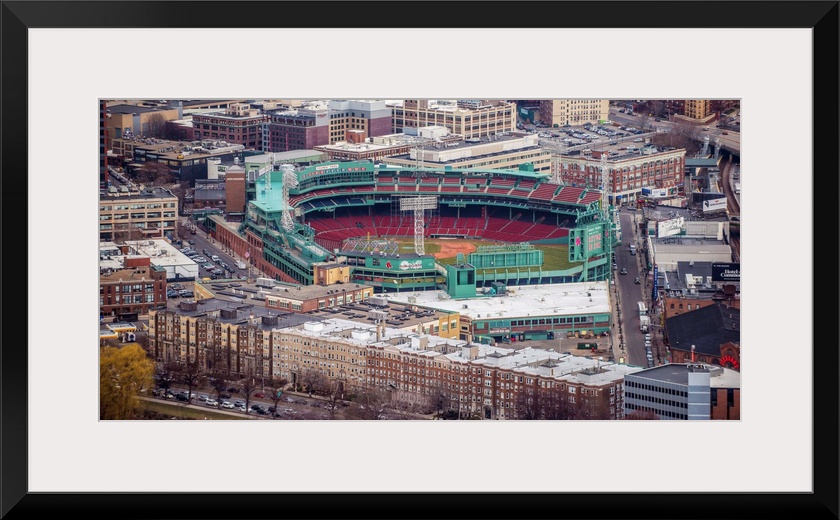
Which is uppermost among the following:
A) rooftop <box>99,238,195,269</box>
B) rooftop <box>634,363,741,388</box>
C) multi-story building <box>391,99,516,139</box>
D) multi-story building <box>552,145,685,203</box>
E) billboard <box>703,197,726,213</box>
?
multi-story building <box>391,99,516,139</box>

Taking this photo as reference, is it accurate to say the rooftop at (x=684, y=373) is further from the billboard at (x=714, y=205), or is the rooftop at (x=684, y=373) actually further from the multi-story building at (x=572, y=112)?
the billboard at (x=714, y=205)

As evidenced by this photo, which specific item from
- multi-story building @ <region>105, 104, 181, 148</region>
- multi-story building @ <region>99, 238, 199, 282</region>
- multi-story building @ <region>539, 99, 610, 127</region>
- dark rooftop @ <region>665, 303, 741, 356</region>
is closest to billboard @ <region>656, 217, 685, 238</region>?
multi-story building @ <region>539, 99, 610, 127</region>

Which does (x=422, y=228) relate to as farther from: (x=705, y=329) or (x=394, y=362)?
(x=705, y=329)

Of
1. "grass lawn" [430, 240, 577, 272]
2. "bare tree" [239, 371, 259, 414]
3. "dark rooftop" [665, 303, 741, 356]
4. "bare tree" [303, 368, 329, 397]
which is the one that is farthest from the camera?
"grass lawn" [430, 240, 577, 272]

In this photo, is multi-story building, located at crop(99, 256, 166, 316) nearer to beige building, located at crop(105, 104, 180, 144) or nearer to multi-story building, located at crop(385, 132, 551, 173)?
beige building, located at crop(105, 104, 180, 144)
